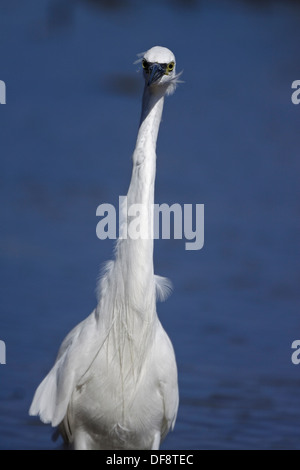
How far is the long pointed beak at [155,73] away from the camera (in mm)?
4512

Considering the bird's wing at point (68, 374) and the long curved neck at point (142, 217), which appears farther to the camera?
the bird's wing at point (68, 374)

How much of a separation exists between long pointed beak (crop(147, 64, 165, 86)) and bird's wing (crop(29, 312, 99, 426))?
110 centimetres

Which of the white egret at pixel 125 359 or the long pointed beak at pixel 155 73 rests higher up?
the long pointed beak at pixel 155 73

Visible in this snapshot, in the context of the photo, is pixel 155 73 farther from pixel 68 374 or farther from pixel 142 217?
pixel 68 374

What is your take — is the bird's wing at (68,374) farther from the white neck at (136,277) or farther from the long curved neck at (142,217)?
the long curved neck at (142,217)

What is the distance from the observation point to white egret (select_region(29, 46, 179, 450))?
457cm

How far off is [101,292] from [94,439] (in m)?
0.67

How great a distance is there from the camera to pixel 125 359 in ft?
15.4

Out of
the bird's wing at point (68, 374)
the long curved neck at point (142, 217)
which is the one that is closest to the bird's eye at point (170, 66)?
the long curved neck at point (142, 217)

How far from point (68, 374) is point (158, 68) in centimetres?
139

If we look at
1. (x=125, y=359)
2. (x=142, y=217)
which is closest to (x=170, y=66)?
(x=142, y=217)

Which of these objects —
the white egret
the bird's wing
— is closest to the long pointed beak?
the white egret

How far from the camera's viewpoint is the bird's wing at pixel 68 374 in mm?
4637

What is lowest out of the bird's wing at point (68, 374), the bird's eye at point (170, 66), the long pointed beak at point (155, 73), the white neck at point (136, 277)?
the bird's wing at point (68, 374)
